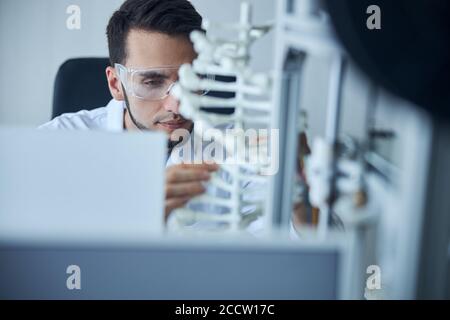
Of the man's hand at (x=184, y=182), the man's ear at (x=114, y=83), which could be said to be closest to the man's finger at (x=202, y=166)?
the man's hand at (x=184, y=182)

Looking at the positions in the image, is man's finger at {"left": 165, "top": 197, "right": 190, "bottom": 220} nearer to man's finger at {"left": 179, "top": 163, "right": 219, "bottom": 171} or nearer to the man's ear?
man's finger at {"left": 179, "top": 163, "right": 219, "bottom": 171}

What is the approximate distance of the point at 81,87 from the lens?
2.47ft

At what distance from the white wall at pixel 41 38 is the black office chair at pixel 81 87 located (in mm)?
22

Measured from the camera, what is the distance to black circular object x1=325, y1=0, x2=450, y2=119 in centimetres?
55

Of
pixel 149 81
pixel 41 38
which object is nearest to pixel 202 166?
pixel 149 81

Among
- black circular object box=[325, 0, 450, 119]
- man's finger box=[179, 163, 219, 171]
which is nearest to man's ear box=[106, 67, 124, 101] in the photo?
man's finger box=[179, 163, 219, 171]

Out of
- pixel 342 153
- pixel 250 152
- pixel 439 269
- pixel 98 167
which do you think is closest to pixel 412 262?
pixel 439 269

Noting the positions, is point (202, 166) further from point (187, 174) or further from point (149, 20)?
point (149, 20)

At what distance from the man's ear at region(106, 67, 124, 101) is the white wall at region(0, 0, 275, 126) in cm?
4

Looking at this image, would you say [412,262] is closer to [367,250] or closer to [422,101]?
[367,250]

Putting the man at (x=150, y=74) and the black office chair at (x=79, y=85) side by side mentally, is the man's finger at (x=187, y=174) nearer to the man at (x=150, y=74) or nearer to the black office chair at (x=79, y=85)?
the man at (x=150, y=74)

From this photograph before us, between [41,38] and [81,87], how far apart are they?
0.27 ft

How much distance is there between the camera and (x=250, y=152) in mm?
717
